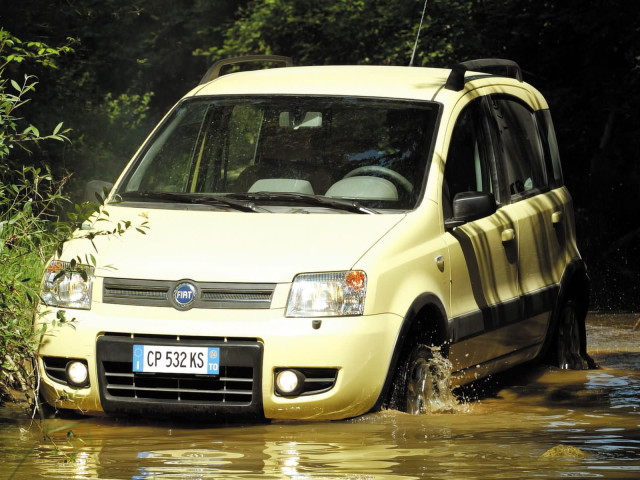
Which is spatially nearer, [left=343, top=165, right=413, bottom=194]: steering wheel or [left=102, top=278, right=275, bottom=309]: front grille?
[left=102, top=278, right=275, bottom=309]: front grille

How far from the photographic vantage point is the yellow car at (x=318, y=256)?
6.19 metres

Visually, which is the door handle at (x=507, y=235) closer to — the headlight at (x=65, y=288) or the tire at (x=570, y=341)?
the tire at (x=570, y=341)

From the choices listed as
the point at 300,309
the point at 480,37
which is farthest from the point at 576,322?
the point at 480,37

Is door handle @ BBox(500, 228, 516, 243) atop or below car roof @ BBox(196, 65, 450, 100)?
below

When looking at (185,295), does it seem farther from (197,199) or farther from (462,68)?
(462,68)

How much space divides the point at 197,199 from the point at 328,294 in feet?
3.93

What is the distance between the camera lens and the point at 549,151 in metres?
9.13

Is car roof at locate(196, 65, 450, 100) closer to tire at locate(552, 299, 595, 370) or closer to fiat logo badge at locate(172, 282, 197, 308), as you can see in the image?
tire at locate(552, 299, 595, 370)

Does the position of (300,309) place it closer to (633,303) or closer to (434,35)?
(633,303)

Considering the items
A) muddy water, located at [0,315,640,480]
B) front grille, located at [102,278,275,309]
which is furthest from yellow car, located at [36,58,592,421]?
muddy water, located at [0,315,640,480]

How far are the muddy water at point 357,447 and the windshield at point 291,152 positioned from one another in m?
1.19

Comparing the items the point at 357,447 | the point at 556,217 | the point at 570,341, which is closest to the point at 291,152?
the point at 556,217

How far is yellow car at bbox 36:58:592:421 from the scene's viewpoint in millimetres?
6191

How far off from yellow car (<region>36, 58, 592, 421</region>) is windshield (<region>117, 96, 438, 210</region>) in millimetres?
11
